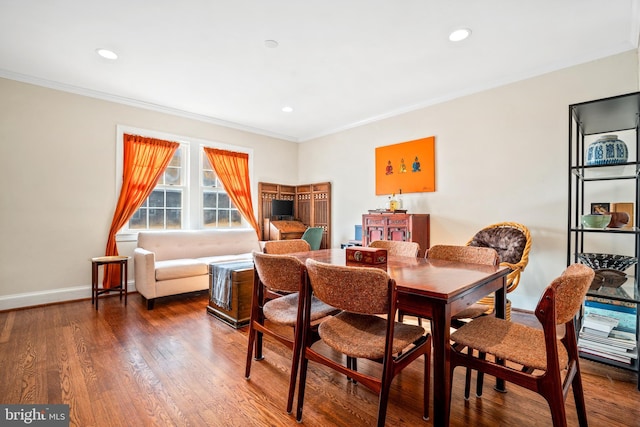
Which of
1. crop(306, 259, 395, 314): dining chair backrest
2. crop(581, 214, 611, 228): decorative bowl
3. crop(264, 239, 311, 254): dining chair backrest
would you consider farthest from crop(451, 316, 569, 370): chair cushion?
crop(264, 239, 311, 254): dining chair backrest

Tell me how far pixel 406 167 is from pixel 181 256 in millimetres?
3600

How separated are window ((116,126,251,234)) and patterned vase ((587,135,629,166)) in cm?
488

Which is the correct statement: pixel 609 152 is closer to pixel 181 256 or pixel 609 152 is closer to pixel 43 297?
pixel 181 256

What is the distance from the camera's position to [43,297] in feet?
11.8

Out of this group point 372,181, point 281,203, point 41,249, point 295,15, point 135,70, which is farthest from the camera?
point 281,203

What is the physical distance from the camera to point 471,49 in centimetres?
289

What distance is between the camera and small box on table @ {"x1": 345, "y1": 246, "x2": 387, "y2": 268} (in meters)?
1.85

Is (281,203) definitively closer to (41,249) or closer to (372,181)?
(372,181)

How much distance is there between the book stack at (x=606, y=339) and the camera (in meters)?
2.05

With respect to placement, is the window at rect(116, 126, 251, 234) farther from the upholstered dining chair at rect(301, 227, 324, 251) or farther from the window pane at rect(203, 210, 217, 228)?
the upholstered dining chair at rect(301, 227, 324, 251)

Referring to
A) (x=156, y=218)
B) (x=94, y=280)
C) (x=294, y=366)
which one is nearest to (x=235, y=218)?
(x=156, y=218)

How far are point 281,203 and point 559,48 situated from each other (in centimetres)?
459

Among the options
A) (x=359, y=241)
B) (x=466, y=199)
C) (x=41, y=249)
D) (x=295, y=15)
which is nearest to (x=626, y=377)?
(x=466, y=199)

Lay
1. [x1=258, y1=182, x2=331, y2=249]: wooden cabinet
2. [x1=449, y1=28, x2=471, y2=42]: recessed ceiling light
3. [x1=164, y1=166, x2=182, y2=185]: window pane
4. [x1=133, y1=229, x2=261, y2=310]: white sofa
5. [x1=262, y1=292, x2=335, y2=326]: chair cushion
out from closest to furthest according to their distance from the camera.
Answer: [x1=262, y1=292, x2=335, y2=326]: chair cushion → [x1=449, y1=28, x2=471, y2=42]: recessed ceiling light → [x1=133, y1=229, x2=261, y2=310]: white sofa → [x1=164, y1=166, x2=182, y2=185]: window pane → [x1=258, y1=182, x2=331, y2=249]: wooden cabinet
